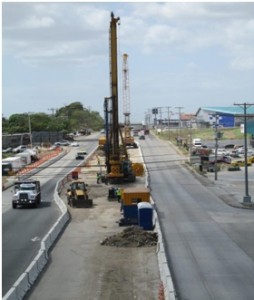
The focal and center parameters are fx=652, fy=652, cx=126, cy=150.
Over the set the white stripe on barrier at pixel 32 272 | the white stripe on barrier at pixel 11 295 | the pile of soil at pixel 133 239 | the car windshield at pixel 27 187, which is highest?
the car windshield at pixel 27 187

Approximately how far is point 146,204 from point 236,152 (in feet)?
284

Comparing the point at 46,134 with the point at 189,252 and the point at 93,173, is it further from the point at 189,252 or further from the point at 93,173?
the point at 189,252

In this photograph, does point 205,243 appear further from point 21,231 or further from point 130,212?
point 21,231

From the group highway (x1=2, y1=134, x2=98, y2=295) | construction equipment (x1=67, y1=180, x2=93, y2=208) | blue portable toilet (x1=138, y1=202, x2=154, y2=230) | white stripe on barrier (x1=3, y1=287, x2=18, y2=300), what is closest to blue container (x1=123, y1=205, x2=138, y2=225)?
blue portable toilet (x1=138, y1=202, x2=154, y2=230)

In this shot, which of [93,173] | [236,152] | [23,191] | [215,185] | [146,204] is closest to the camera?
[146,204]

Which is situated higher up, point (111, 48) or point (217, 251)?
point (111, 48)

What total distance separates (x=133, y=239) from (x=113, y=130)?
40.3 meters

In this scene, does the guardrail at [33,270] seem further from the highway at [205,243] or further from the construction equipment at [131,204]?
the highway at [205,243]

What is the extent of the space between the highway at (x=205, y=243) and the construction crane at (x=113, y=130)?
615 centimetres

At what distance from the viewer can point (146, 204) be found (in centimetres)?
3847

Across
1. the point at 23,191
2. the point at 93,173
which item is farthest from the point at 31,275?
the point at 93,173

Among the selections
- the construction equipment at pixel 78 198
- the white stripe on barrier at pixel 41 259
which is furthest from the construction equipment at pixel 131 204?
the white stripe on barrier at pixel 41 259

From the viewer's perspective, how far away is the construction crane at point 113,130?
7131cm

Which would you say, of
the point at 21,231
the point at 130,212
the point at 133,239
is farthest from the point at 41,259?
the point at 130,212
